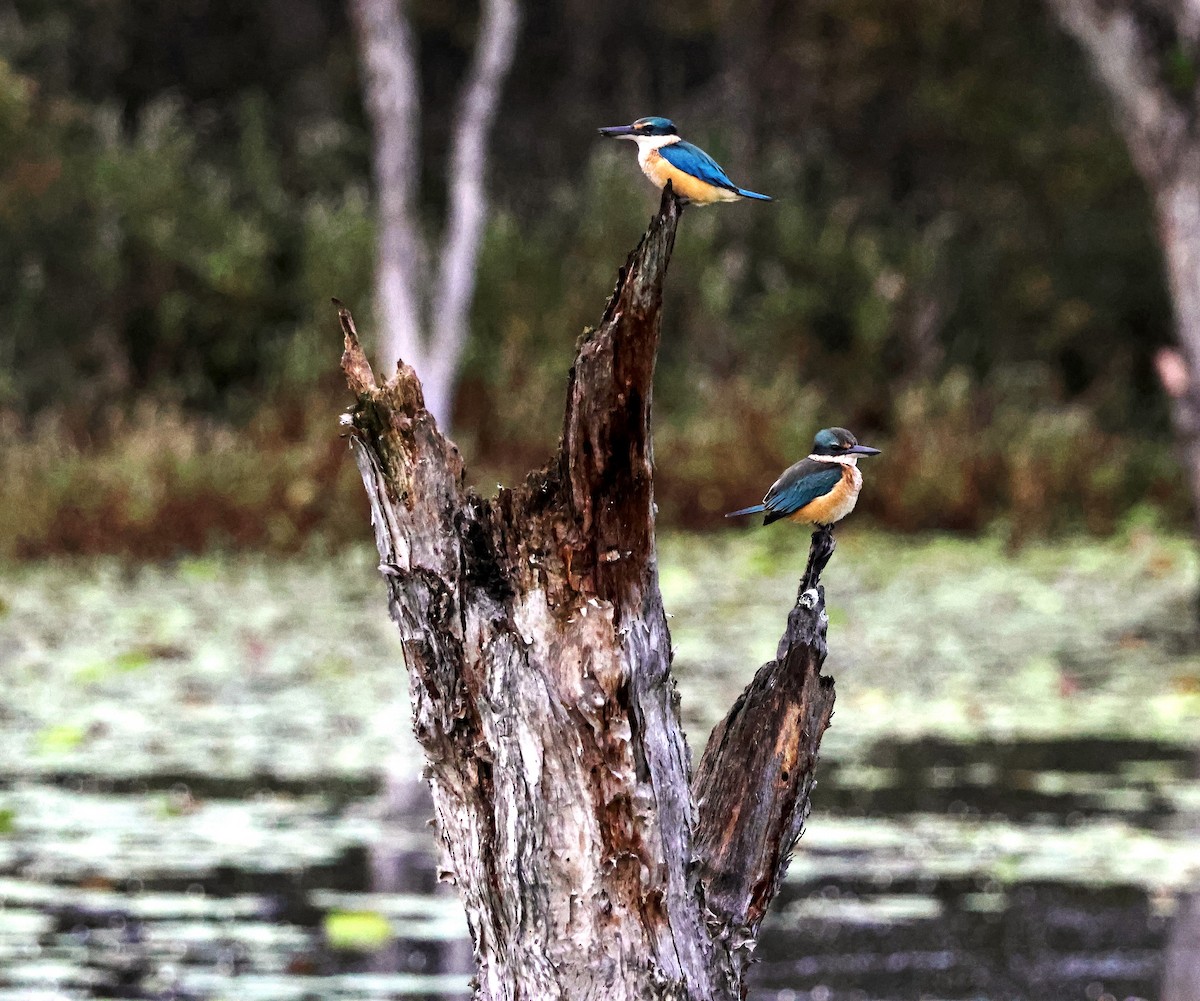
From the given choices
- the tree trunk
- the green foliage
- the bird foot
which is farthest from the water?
the green foliage

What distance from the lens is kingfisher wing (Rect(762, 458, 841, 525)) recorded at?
3.85m

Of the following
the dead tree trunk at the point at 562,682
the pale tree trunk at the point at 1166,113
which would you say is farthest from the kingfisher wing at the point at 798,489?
the pale tree trunk at the point at 1166,113

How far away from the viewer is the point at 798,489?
12.7 feet

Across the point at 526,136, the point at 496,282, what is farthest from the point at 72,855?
the point at 526,136

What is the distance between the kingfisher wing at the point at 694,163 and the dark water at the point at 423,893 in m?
2.41

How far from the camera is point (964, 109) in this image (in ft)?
80.0

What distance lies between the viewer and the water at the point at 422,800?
580cm

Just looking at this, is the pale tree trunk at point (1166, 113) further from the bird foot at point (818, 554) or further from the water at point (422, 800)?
the bird foot at point (818, 554)

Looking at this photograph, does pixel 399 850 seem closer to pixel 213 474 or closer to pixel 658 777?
pixel 658 777

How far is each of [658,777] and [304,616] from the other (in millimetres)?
8704

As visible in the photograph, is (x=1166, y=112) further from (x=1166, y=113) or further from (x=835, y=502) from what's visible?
(x=835, y=502)

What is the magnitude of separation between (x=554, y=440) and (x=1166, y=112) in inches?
283

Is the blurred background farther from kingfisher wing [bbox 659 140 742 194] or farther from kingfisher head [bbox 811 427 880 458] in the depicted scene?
kingfisher wing [bbox 659 140 742 194]

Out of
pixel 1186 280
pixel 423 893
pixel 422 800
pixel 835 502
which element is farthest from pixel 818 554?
pixel 1186 280
